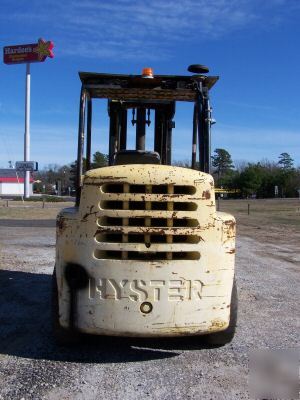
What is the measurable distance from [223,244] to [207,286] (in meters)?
0.40

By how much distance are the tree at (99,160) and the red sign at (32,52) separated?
243 feet

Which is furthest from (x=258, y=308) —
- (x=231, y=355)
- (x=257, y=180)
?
(x=257, y=180)

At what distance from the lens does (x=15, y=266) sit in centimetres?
1070

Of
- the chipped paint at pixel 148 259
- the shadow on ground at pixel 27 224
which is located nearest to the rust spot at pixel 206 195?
the chipped paint at pixel 148 259

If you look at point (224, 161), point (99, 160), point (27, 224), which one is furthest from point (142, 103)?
point (224, 161)

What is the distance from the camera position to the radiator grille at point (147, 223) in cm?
470

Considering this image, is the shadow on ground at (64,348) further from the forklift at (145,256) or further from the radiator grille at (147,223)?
the radiator grille at (147,223)

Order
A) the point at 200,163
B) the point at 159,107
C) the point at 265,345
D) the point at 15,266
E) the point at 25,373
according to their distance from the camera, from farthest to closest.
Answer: the point at 15,266 < the point at 159,107 < the point at 200,163 < the point at 265,345 < the point at 25,373

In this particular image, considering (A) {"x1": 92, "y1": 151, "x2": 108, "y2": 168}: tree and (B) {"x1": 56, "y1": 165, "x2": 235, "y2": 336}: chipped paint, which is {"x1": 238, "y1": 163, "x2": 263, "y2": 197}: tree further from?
(B) {"x1": 56, "y1": 165, "x2": 235, "y2": 336}: chipped paint

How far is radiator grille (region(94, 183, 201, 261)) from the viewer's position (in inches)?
185

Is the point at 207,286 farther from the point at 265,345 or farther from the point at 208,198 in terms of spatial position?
the point at 265,345

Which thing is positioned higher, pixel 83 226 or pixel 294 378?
pixel 83 226

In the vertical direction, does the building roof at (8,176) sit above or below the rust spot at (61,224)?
above

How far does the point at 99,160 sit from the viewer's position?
7.12 metres
